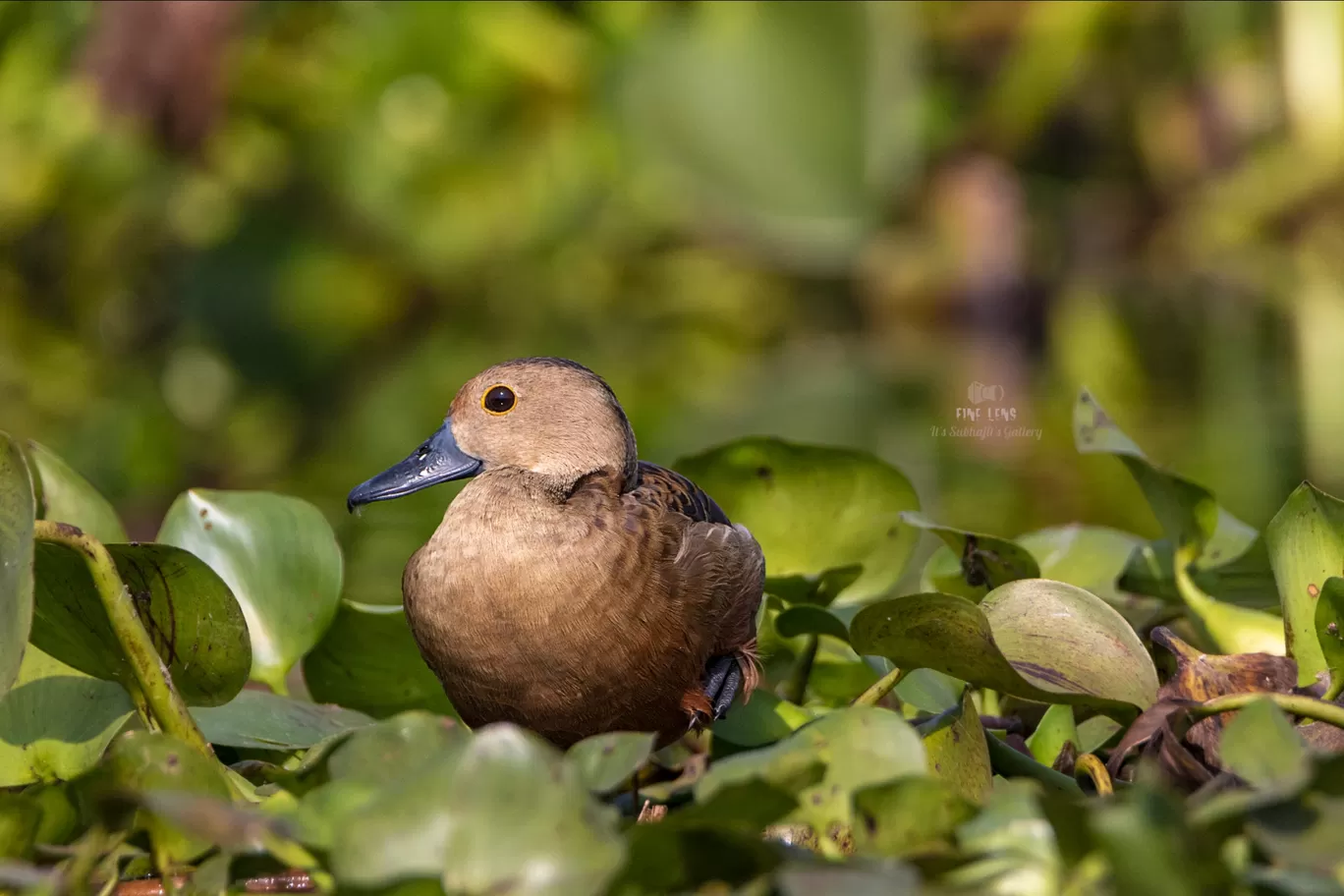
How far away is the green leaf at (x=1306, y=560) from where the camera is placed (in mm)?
1492

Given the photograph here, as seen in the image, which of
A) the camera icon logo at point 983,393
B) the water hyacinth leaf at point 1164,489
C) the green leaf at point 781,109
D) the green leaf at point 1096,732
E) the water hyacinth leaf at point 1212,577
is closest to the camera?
the green leaf at point 1096,732

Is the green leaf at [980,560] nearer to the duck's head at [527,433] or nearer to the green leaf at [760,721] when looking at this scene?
the green leaf at [760,721]

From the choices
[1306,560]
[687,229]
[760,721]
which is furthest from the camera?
[687,229]

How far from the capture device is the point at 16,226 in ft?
23.5

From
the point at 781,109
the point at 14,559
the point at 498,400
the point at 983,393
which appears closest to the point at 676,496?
the point at 498,400

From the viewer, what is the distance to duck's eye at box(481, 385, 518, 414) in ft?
5.90

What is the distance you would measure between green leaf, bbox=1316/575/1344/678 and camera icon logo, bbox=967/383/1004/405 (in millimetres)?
3189

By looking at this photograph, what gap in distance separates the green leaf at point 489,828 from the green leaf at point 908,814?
0.63ft

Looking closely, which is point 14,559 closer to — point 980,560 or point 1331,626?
point 980,560

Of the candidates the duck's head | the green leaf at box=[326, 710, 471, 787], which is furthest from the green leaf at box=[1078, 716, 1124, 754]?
the green leaf at box=[326, 710, 471, 787]

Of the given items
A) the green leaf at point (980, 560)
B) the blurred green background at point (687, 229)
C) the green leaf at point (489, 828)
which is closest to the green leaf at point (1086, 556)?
the green leaf at point (980, 560)

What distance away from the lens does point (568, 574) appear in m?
1.60

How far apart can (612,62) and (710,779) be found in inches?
254

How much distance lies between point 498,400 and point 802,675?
1.57ft
